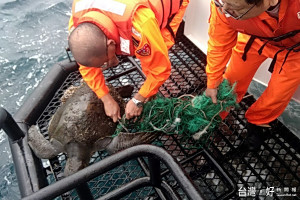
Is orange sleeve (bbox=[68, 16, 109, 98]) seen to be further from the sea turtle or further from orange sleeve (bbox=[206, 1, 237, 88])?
orange sleeve (bbox=[206, 1, 237, 88])

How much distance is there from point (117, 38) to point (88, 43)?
1.14 ft

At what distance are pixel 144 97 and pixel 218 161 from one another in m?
1.01

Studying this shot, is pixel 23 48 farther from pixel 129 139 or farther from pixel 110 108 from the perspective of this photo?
pixel 129 139

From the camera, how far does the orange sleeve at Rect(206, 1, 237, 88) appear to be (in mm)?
2111

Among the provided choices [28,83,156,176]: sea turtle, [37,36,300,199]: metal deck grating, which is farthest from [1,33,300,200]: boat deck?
[28,83,156,176]: sea turtle

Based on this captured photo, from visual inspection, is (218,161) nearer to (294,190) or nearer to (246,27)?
(294,190)

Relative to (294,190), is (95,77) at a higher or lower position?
higher

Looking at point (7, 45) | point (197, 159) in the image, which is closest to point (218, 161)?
point (197, 159)

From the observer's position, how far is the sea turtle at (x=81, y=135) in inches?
97.3

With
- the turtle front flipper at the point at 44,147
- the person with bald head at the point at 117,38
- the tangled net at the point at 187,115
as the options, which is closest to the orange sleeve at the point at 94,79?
the person with bald head at the point at 117,38

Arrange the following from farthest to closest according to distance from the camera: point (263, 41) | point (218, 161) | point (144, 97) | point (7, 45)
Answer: point (7, 45) → point (218, 161) → point (144, 97) → point (263, 41)

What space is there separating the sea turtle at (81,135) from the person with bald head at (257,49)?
0.99 metres

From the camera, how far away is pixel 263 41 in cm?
218

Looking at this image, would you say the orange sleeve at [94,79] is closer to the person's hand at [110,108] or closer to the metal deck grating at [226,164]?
the person's hand at [110,108]
